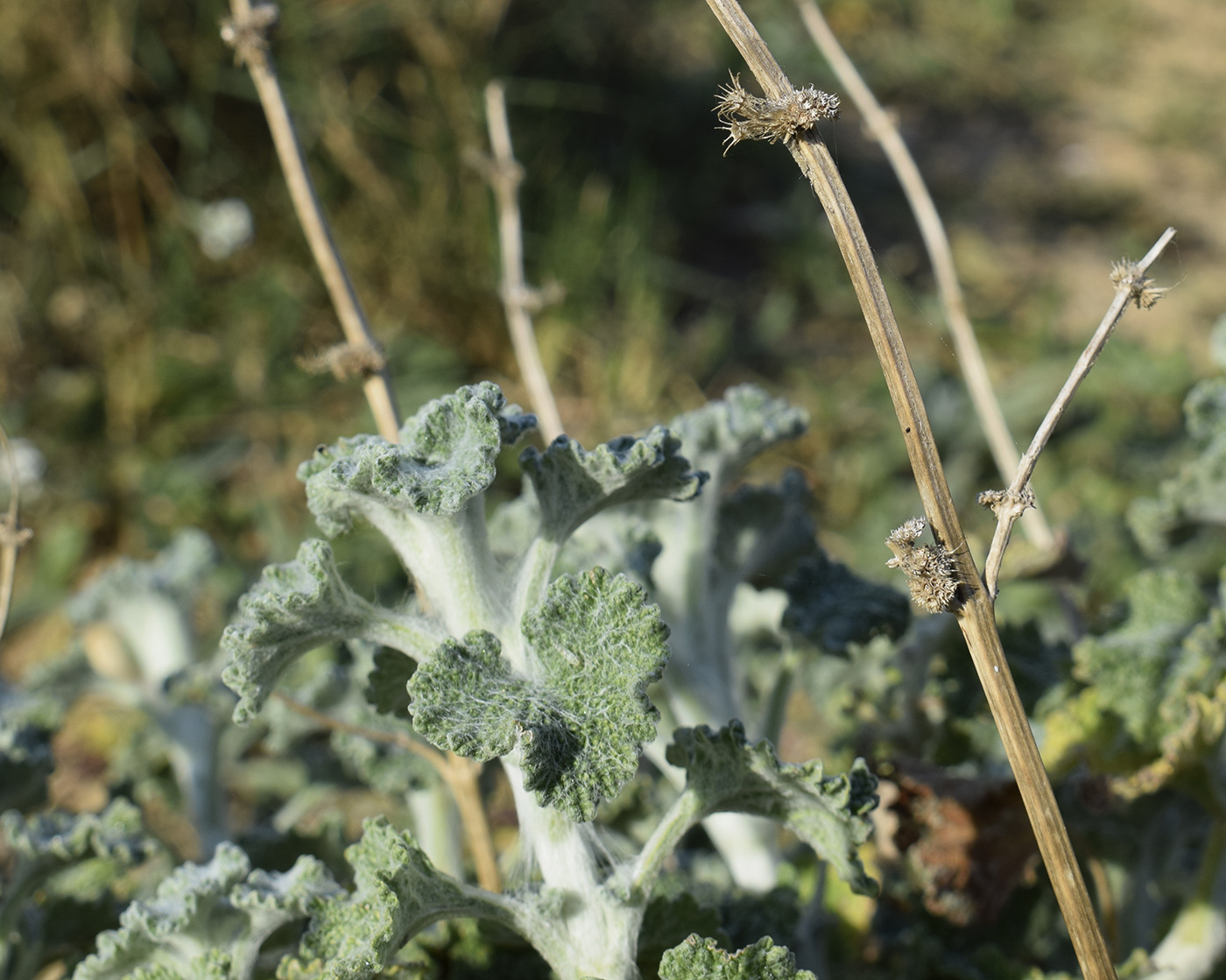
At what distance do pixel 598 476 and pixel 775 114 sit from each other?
32cm

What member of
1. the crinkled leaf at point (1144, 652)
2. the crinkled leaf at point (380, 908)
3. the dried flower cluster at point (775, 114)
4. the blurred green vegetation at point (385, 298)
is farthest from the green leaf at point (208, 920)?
the blurred green vegetation at point (385, 298)

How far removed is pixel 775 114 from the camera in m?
0.71

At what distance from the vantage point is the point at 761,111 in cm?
71

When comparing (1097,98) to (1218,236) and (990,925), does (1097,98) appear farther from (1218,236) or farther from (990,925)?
(990,925)

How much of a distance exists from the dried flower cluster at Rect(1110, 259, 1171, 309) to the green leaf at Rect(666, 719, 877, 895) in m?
0.41

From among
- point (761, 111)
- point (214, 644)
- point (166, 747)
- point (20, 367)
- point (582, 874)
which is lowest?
point (582, 874)

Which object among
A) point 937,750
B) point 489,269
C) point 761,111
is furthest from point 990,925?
point 489,269

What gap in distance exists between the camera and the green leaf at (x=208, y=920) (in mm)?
932

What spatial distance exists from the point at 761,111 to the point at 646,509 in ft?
1.97

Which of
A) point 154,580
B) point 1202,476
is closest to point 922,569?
point 1202,476

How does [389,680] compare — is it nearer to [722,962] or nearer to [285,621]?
[285,621]

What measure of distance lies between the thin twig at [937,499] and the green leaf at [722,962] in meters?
0.19

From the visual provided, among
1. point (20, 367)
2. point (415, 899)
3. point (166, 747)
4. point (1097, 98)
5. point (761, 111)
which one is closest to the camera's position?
point (761, 111)

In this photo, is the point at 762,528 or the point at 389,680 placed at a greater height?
the point at 762,528
